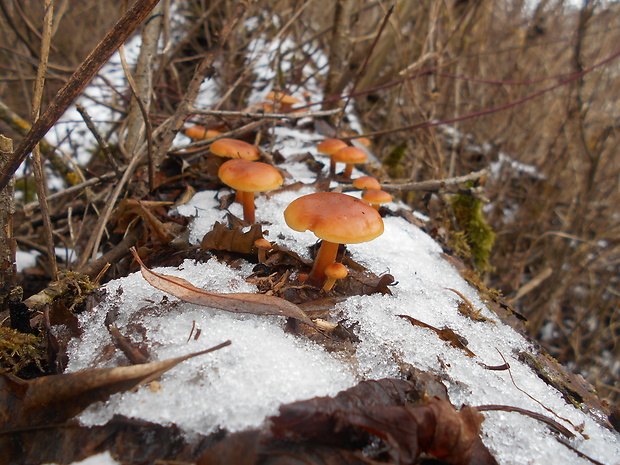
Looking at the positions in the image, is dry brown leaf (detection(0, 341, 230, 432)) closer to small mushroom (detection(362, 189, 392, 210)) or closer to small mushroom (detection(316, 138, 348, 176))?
small mushroom (detection(362, 189, 392, 210))

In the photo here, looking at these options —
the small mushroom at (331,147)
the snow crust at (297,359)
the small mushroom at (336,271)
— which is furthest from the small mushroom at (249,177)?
the small mushroom at (331,147)

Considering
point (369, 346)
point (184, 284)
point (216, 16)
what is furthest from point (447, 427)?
point (216, 16)

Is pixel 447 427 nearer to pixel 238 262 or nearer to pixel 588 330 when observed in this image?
→ pixel 238 262

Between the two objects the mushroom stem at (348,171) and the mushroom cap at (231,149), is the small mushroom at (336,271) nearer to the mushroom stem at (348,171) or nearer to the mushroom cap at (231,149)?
the mushroom cap at (231,149)

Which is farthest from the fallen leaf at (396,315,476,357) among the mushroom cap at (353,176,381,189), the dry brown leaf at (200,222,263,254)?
the mushroom cap at (353,176,381,189)

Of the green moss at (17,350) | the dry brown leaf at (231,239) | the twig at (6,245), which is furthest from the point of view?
the dry brown leaf at (231,239)

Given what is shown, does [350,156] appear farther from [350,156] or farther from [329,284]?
[329,284]
